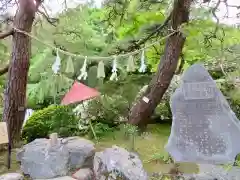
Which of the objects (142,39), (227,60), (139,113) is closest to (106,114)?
(139,113)

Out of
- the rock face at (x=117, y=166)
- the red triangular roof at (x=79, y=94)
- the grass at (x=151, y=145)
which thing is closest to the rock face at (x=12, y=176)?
the rock face at (x=117, y=166)

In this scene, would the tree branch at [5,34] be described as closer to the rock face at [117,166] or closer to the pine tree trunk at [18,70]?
the pine tree trunk at [18,70]

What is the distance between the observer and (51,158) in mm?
3377

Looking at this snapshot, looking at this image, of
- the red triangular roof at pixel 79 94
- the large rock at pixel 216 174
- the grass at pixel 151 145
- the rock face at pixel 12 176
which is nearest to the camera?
the rock face at pixel 12 176

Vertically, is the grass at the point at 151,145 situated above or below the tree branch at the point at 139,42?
below

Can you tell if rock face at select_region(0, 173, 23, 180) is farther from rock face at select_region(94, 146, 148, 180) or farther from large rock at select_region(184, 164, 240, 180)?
large rock at select_region(184, 164, 240, 180)

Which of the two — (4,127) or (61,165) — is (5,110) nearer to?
(4,127)

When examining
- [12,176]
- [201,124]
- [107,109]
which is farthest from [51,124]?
[201,124]

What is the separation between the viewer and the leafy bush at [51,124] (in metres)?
4.78

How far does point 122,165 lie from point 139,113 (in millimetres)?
1490

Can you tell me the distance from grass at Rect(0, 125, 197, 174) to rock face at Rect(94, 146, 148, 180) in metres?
0.33

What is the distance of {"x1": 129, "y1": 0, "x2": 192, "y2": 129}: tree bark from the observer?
4.25 metres

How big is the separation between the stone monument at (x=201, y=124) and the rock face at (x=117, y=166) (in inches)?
17.2

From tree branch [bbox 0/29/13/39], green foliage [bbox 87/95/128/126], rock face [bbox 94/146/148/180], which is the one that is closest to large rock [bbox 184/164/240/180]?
rock face [bbox 94/146/148/180]
